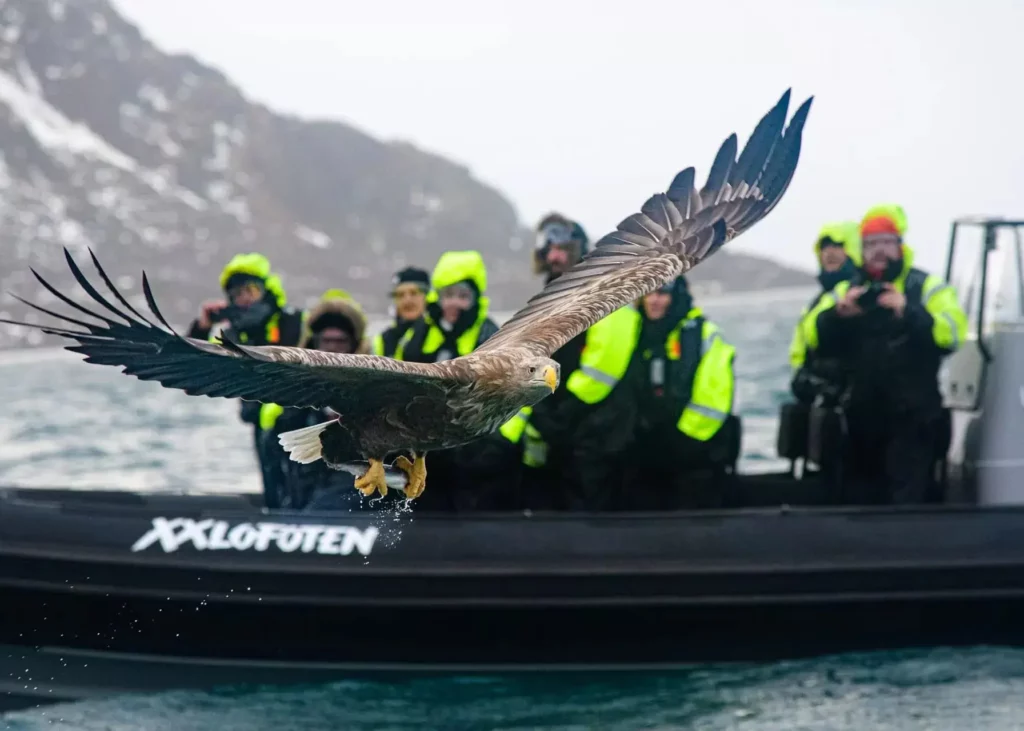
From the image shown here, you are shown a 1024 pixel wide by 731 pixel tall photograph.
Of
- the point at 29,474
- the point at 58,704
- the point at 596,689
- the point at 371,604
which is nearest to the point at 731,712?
the point at 596,689

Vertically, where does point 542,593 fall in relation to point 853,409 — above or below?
below

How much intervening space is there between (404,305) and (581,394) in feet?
3.98

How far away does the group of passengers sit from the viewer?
7500mm

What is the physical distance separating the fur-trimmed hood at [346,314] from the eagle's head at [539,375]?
7.58ft

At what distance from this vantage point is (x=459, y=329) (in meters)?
7.50

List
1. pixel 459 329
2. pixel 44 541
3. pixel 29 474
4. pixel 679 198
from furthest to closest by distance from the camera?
pixel 29 474 → pixel 44 541 → pixel 459 329 → pixel 679 198

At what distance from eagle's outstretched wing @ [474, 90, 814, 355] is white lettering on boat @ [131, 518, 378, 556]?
6.40ft

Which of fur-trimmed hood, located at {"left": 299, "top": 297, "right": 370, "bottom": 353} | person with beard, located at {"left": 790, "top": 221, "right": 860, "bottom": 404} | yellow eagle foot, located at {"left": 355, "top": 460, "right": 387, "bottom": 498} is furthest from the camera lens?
person with beard, located at {"left": 790, "top": 221, "right": 860, "bottom": 404}

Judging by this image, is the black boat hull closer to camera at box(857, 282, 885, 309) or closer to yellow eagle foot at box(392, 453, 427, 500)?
camera at box(857, 282, 885, 309)

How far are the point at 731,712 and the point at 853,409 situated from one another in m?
1.89

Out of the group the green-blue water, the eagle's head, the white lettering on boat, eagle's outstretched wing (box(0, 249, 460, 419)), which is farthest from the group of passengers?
eagle's outstretched wing (box(0, 249, 460, 419))

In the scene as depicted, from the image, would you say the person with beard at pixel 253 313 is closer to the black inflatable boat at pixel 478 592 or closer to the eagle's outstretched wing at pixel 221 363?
the black inflatable boat at pixel 478 592

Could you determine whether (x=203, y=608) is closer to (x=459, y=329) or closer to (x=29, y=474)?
(x=459, y=329)

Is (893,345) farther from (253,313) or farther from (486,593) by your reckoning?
(253,313)
